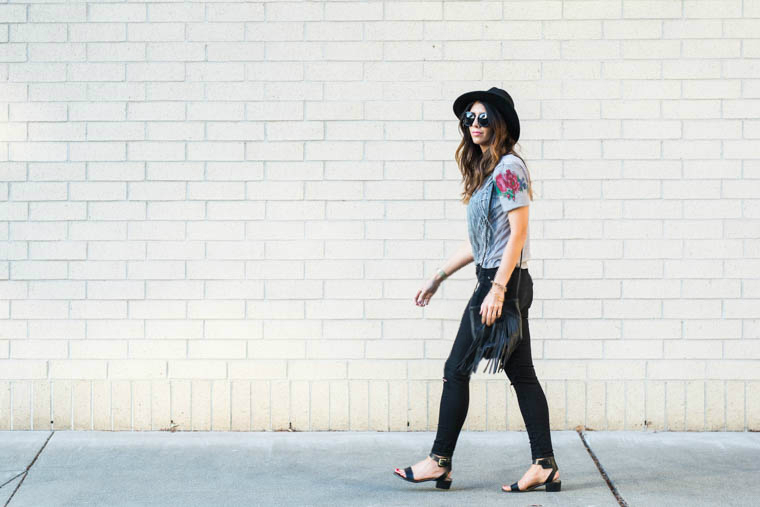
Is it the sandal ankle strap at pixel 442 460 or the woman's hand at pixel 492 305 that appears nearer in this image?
the woman's hand at pixel 492 305

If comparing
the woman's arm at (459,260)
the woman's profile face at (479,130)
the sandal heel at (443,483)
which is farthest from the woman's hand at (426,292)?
the sandal heel at (443,483)

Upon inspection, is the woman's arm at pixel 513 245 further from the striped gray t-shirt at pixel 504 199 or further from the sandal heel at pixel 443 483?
the sandal heel at pixel 443 483

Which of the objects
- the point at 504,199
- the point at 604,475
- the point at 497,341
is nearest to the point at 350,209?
the point at 504,199

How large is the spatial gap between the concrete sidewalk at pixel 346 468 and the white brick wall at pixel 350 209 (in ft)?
0.63

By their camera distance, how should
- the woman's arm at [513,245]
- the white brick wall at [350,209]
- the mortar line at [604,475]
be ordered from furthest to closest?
1. the white brick wall at [350,209]
2. the mortar line at [604,475]
3. the woman's arm at [513,245]

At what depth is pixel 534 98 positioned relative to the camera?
5496 millimetres

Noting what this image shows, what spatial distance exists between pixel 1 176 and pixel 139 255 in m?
0.99

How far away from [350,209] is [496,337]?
1.62 m

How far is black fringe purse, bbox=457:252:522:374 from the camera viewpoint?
4.27 meters

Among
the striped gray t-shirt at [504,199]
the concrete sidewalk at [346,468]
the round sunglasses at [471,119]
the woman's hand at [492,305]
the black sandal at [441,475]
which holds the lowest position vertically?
the concrete sidewalk at [346,468]

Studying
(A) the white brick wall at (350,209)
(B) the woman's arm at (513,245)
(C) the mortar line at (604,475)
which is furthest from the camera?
(A) the white brick wall at (350,209)

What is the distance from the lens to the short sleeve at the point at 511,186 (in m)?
4.22

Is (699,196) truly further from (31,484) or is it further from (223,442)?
(31,484)

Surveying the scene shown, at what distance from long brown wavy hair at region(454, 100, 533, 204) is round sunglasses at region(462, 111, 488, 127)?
2 centimetres
